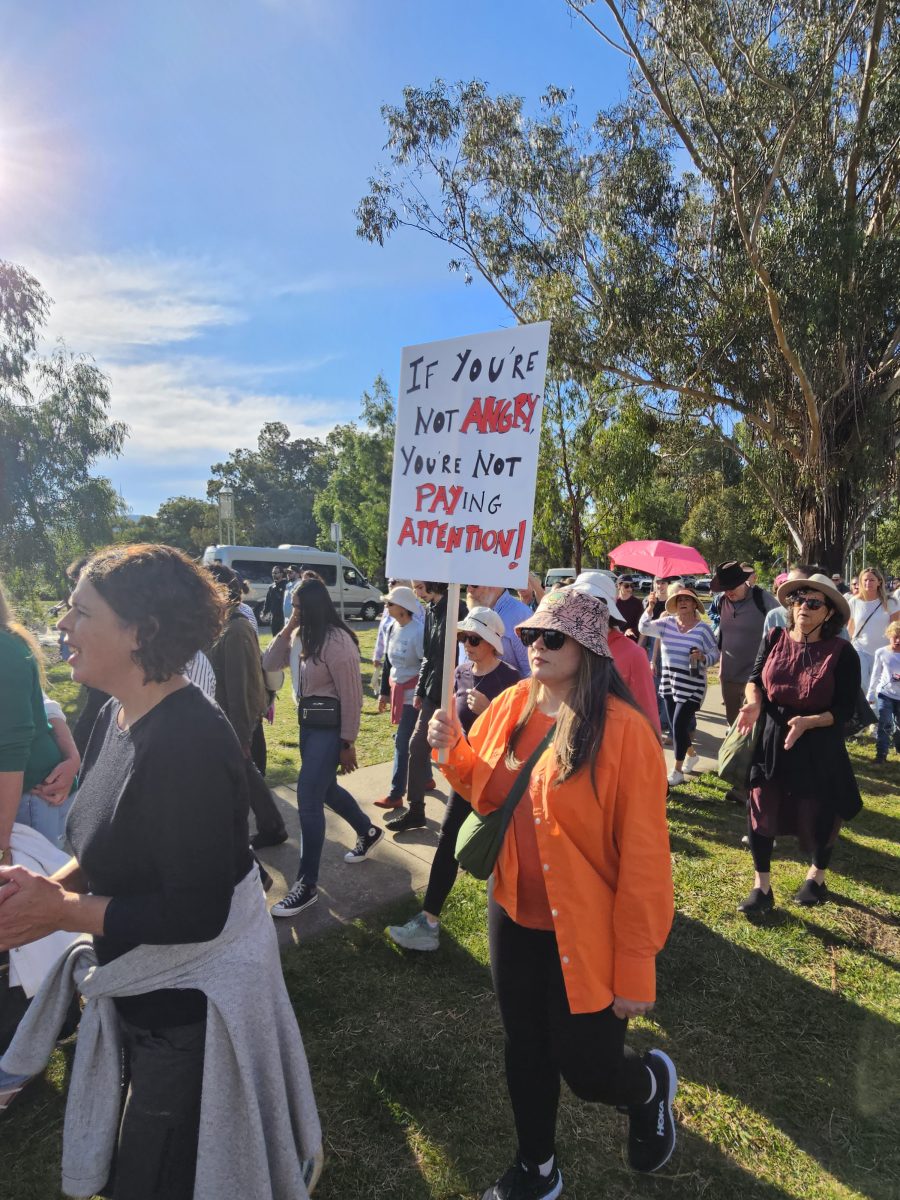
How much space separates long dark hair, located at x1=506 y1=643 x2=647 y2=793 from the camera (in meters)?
1.84

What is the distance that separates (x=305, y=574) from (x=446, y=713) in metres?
2.31

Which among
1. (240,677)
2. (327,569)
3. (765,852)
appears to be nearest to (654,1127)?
(765,852)

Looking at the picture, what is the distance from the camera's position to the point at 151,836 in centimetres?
143

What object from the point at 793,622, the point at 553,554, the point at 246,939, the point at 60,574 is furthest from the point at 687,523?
the point at 246,939

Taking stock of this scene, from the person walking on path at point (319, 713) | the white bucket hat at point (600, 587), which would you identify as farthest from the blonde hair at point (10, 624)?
the white bucket hat at point (600, 587)

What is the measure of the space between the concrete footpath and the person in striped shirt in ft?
6.81

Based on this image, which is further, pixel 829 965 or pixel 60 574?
pixel 60 574

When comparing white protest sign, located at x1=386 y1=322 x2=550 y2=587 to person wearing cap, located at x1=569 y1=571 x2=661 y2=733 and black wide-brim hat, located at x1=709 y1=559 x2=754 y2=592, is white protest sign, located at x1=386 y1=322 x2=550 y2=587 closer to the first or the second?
person wearing cap, located at x1=569 y1=571 x2=661 y2=733

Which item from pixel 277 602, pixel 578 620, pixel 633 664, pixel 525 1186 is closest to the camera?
pixel 578 620

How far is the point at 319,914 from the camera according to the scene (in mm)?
3699

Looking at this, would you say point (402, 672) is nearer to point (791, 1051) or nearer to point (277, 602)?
point (791, 1051)

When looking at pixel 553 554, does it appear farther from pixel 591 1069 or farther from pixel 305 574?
pixel 591 1069

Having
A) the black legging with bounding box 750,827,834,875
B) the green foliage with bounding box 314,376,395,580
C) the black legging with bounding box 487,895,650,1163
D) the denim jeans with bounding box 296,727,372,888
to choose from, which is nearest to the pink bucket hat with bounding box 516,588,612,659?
the black legging with bounding box 487,895,650,1163

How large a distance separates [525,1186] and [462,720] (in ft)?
6.22
